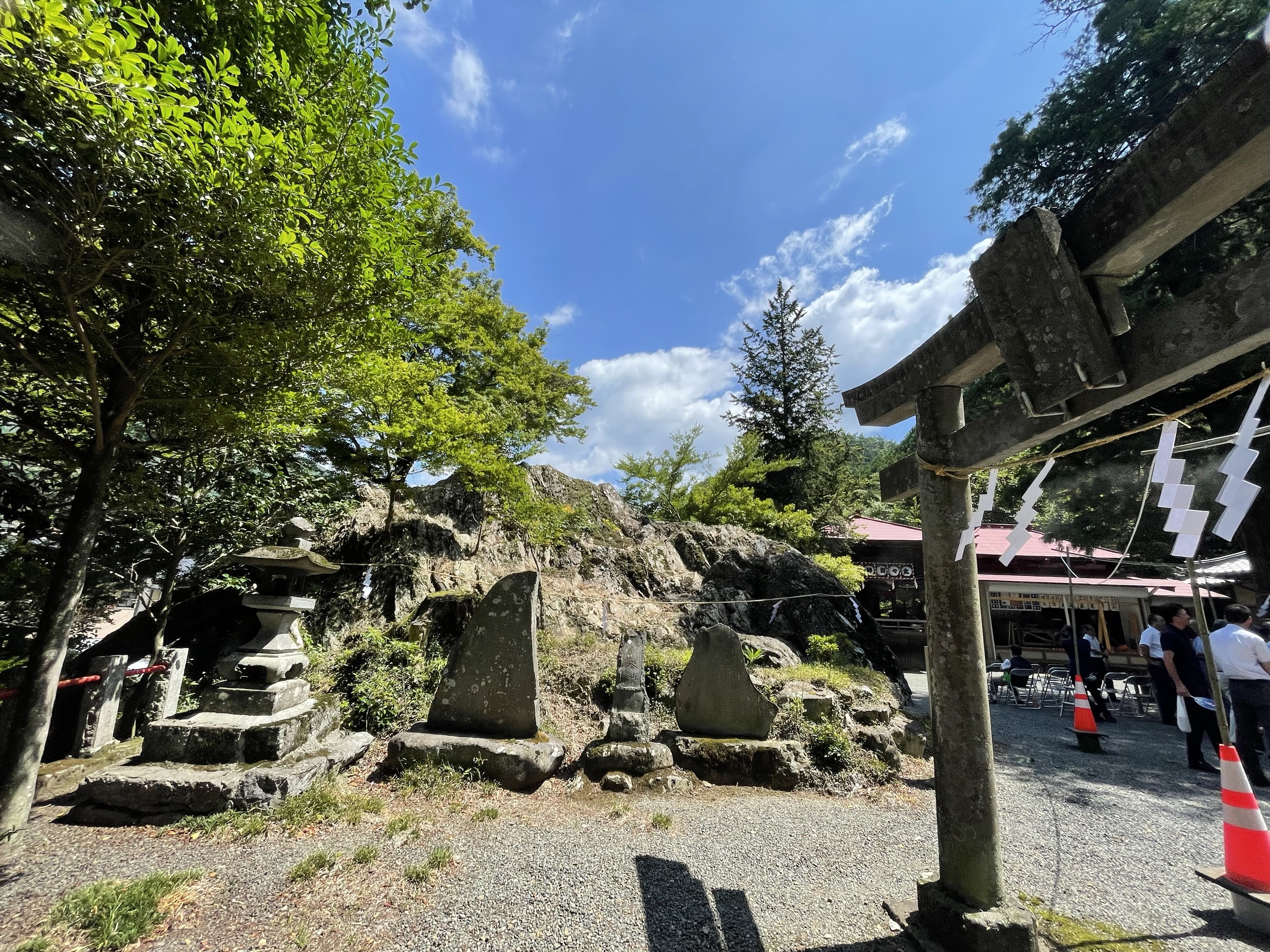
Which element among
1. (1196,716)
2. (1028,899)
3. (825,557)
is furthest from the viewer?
(825,557)

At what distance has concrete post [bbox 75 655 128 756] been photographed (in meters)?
4.51

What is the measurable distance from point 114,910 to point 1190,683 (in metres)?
10.5

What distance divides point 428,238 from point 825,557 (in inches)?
429

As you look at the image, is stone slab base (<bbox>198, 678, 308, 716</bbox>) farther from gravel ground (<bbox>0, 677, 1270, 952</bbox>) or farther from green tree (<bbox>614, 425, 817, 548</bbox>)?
green tree (<bbox>614, 425, 817, 548</bbox>)

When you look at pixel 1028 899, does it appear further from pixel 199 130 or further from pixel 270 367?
pixel 199 130

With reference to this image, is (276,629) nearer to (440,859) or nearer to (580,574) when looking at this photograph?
(440,859)

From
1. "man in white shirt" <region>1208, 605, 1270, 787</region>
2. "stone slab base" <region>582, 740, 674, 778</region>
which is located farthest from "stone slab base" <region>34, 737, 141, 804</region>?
"man in white shirt" <region>1208, 605, 1270, 787</region>

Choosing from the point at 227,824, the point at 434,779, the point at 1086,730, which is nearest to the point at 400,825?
the point at 434,779

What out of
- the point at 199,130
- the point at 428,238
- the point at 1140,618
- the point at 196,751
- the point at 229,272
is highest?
the point at 428,238

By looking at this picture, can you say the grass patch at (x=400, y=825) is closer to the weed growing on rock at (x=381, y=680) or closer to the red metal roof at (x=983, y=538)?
the weed growing on rock at (x=381, y=680)

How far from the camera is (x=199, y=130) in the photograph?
9.25 feet

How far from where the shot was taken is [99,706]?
4.57 metres

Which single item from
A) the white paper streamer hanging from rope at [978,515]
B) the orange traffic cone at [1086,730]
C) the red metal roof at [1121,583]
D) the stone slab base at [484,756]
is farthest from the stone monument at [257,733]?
the red metal roof at [1121,583]

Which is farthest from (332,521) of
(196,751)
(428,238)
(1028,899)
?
(1028,899)
